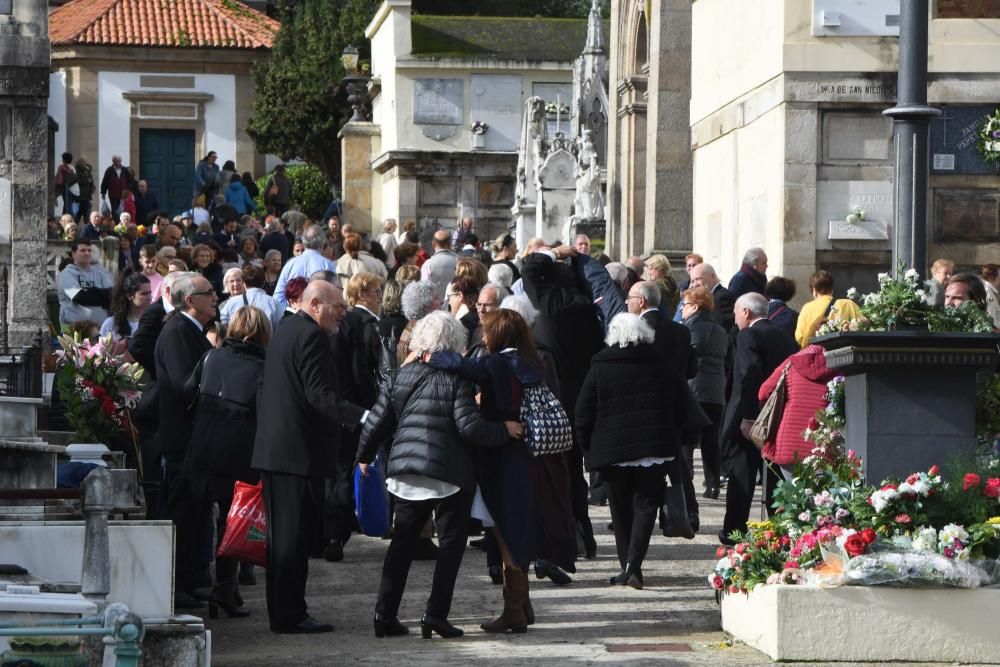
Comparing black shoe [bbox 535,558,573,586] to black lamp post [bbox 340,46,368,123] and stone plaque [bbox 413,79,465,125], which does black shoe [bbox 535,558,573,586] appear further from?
black lamp post [bbox 340,46,368,123]

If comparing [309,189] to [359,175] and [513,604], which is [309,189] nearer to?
[359,175]

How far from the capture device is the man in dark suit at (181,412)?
12094 mm

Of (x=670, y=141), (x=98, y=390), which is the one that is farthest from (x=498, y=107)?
(x=98, y=390)

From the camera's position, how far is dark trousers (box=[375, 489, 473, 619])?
35.4ft

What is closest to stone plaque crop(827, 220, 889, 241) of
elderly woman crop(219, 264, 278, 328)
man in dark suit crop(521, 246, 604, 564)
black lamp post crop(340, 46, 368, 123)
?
elderly woman crop(219, 264, 278, 328)

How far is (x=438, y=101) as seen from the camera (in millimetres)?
42281

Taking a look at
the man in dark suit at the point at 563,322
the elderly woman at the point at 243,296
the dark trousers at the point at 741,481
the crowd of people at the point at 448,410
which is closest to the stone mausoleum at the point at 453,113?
the elderly woman at the point at 243,296

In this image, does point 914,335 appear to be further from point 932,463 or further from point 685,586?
point 685,586

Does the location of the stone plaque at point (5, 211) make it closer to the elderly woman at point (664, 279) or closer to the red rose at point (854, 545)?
the elderly woman at point (664, 279)

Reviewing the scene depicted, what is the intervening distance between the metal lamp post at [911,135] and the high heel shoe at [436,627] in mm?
3076

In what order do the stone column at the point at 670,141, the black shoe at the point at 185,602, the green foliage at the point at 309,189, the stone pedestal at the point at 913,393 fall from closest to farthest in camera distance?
the stone pedestal at the point at 913,393 < the black shoe at the point at 185,602 < the stone column at the point at 670,141 < the green foliage at the point at 309,189

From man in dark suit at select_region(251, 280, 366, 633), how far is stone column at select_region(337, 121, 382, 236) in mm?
32352

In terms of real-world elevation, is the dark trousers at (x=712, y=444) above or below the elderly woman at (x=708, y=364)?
below

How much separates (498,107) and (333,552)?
1161 inches
